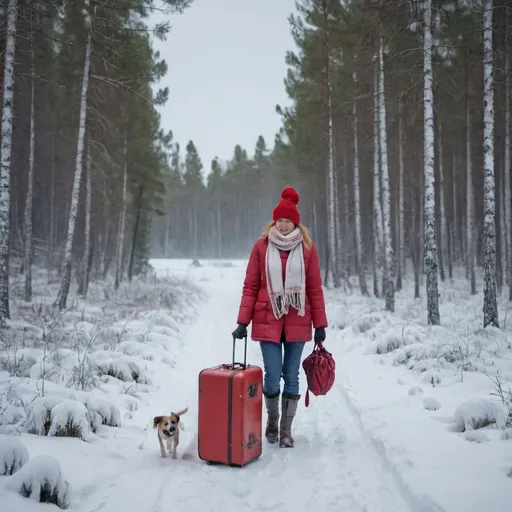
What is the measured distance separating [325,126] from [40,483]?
2007 cm

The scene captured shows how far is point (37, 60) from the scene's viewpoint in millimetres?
18375

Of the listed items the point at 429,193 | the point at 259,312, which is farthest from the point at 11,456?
the point at 429,193

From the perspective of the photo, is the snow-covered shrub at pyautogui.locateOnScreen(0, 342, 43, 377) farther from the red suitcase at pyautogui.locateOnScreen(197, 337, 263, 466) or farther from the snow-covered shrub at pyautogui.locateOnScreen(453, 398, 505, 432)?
the snow-covered shrub at pyautogui.locateOnScreen(453, 398, 505, 432)

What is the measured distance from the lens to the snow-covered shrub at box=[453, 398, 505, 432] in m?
4.42

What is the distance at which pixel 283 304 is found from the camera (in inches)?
181

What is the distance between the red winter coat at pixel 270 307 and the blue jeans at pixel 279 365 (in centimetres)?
12

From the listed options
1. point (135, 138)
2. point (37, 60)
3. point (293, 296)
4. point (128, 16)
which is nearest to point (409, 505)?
point (293, 296)

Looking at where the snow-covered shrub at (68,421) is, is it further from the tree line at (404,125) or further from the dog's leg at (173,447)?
the tree line at (404,125)

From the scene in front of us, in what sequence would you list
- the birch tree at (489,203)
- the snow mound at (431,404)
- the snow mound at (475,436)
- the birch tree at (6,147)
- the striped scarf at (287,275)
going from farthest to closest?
the birch tree at (6,147) → the birch tree at (489,203) → the snow mound at (431,404) → the striped scarf at (287,275) → the snow mound at (475,436)

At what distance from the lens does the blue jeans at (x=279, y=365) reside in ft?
15.3

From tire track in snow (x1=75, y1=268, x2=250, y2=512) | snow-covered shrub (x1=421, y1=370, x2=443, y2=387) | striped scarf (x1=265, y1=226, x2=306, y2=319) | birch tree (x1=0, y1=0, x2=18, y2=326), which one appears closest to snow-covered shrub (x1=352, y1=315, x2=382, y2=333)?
tire track in snow (x1=75, y1=268, x2=250, y2=512)

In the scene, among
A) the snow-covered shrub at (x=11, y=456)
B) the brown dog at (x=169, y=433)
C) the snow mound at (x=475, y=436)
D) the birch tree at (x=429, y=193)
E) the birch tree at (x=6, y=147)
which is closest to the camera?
the snow-covered shrub at (x=11, y=456)

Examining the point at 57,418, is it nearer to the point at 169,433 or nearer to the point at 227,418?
the point at 169,433

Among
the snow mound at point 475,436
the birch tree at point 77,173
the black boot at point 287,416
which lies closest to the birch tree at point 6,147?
the birch tree at point 77,173
